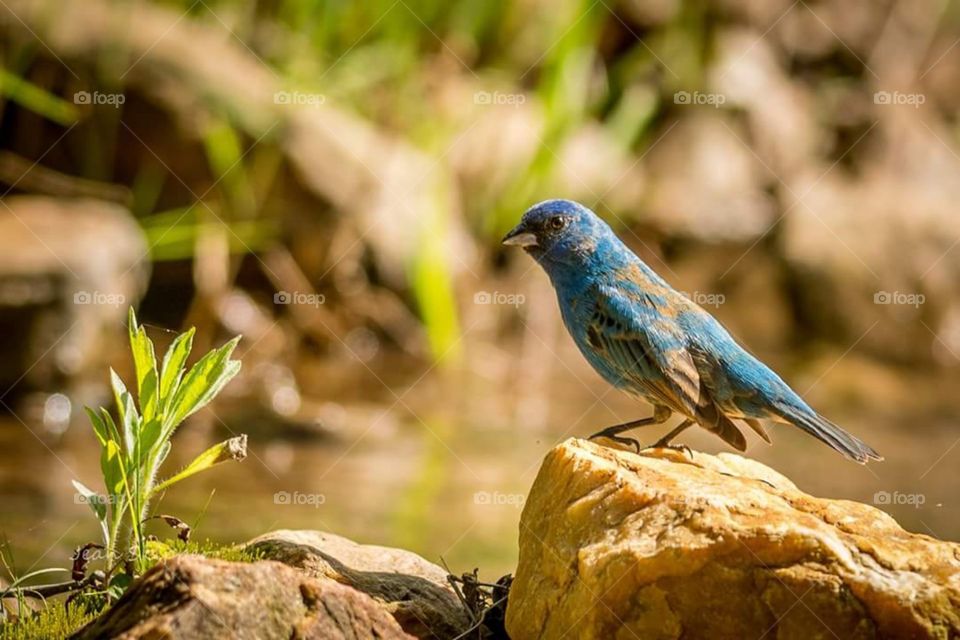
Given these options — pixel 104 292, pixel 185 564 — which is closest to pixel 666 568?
pixel 185 564

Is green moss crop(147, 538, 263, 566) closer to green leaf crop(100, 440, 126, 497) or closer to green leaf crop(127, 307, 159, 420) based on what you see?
green leaf crop(100, 440, 126, 497)

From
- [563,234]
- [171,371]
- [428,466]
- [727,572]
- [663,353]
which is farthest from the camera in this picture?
[428,466]

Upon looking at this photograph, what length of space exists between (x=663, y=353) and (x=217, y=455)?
1789 millimetres

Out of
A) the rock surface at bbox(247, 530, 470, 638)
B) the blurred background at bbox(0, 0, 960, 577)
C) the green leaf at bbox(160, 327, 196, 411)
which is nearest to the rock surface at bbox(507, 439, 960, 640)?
the rock surface at bbox(247, 530, 470, 638)

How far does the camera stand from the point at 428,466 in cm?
738

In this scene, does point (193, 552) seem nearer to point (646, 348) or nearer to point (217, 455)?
point (217, 455)

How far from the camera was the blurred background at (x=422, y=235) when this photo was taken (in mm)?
7621

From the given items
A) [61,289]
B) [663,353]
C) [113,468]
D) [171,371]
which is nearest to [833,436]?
[663,353]

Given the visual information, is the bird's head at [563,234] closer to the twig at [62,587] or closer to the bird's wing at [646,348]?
the bird's wing at [646,348]

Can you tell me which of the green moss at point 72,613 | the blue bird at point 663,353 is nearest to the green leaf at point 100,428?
the green moss at point 72,613

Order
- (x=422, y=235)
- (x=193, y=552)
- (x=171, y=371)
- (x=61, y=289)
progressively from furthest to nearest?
(x=422, y=235) → (x=61, y=289) → (x=193, y=552) → (x=171, y=371)

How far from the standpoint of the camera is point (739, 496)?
3357 millimetres

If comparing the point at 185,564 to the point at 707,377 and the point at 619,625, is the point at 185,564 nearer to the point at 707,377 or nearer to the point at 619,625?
the point at 619,625

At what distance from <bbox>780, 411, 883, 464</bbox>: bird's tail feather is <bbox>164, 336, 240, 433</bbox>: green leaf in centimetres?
207
